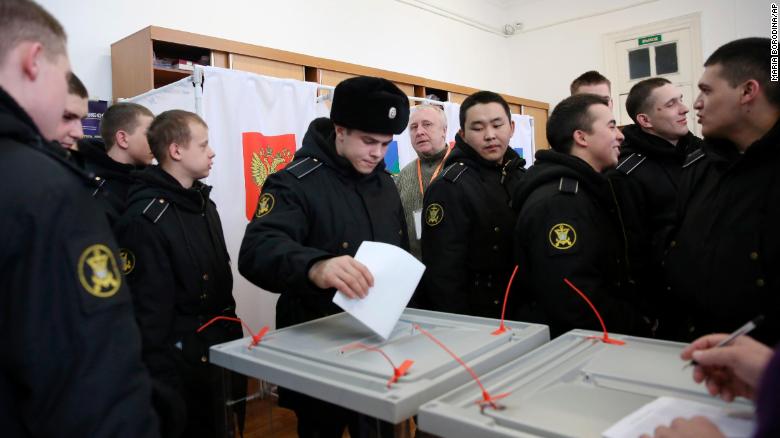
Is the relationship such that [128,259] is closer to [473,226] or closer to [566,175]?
[473,226]

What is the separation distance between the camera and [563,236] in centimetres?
145

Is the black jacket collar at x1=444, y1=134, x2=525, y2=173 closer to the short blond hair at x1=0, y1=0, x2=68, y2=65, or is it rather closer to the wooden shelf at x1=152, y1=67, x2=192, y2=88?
the short blond hair at x1=0, y1=0, x2=68, y2=65

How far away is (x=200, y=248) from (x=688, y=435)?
4.98 feet

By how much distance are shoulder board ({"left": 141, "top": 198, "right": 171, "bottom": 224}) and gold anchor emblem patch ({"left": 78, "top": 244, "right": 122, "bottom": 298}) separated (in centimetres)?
92

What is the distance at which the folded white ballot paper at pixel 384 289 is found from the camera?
3.55 feet

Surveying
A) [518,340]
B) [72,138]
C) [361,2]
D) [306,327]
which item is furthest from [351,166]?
[361,2]

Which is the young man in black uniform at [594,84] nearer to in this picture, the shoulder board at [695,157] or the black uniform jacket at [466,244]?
the black uniform jacket at [466,244]

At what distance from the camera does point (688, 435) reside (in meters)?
0.61

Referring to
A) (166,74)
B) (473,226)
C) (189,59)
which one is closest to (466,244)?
(473,226)

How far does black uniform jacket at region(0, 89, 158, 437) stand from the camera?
70cm

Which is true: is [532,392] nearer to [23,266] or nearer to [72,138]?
[23,266]

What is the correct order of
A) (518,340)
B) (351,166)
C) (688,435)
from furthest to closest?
(351,166) < (518,340) < (688,435)

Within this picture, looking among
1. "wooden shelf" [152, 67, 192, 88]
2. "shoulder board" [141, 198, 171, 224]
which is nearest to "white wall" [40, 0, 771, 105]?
"wooden shelf" [152, 67, 192, 88]

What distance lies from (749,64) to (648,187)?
696 mm
